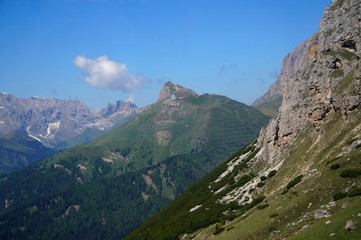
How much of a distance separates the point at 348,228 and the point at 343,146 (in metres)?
30.5

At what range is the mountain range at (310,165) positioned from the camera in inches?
1686

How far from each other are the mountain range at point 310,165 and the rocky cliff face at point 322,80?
23 cm

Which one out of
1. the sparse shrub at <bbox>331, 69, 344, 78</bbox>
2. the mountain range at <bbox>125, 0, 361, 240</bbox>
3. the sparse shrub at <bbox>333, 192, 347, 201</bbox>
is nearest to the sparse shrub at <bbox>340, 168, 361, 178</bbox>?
the mountain range at <bbox>125, 0, 361, 240</bbox>

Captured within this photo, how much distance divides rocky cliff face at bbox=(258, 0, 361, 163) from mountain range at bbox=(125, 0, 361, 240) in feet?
0.77

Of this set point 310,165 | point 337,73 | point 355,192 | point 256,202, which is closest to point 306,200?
point 355,192

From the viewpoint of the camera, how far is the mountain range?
42812mm

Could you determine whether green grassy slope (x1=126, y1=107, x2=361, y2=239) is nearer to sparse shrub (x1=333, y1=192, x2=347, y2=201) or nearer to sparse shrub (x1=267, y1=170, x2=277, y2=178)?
sparse shrub (x1=333, y1=192, x2=347, y2=201)

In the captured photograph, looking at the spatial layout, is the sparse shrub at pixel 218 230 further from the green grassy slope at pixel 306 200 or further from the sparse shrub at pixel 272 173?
the sparse shrub at pixel 272 173

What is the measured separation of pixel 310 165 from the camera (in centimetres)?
6750

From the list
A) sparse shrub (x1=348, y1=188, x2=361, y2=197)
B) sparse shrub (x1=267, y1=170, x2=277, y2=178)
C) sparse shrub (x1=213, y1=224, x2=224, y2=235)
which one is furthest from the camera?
sparse shrub (x1=267, y1=170, x2=277, y2=178)

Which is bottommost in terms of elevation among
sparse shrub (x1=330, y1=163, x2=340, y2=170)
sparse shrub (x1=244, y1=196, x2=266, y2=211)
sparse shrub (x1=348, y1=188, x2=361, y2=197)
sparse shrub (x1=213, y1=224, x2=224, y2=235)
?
sparse shrub (x1=348, y1=188, x2=361, y2=197)

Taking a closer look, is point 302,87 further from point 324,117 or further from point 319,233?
point 319,233

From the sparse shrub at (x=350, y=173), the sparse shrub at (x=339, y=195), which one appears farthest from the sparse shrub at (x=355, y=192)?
the sparse shrub at (x=350, y=173)

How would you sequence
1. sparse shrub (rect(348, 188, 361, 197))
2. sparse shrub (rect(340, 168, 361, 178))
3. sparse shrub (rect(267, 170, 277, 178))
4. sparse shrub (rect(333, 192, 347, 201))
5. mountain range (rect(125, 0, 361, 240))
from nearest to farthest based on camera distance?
sparse shrub (rect(348, 188, 361, 197))
sparse shrub (rect(333, 192, 347, 201))
mountain range (rect(125, 0, 361, 240))
sparse shrub (rect(340, 168, 361, 178))
sparse shrub (rect(267, 170, 277, 178))
